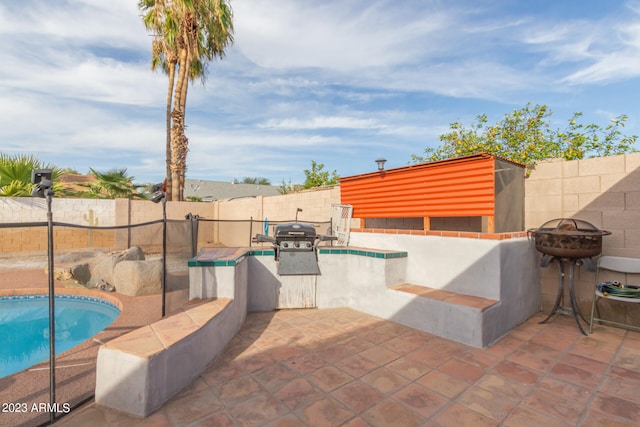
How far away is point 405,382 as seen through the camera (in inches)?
90.1

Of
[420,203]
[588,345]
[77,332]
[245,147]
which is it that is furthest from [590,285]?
[245,147]

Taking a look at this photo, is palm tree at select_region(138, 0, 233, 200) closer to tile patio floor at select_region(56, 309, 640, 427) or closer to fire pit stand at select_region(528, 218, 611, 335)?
tile patio floor at select_region(56, 309, 640, 427)

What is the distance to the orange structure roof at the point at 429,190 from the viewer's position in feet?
11.7

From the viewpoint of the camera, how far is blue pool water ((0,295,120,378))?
12.7 ft

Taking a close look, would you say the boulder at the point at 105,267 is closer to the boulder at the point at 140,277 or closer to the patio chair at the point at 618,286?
the boulder at the point at 140,277

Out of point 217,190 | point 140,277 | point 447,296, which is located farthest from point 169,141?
point 217,190

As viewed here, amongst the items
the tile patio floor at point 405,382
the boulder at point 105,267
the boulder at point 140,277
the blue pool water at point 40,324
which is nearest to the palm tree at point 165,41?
the boulder at point 105,267

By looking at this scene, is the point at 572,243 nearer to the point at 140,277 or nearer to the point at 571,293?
the point at 571,293

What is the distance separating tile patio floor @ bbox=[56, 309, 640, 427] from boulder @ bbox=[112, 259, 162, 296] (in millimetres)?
3206

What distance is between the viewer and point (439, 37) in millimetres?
6480

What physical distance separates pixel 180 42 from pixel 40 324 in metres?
11.9

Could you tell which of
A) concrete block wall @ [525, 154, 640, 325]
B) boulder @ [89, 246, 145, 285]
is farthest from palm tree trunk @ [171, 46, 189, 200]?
concrete block wall @ [525, 154, 640, 325]

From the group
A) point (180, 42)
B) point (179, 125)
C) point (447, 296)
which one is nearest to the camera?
point (447, 296)

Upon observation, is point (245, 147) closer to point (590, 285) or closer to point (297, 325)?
point (297, 325)
